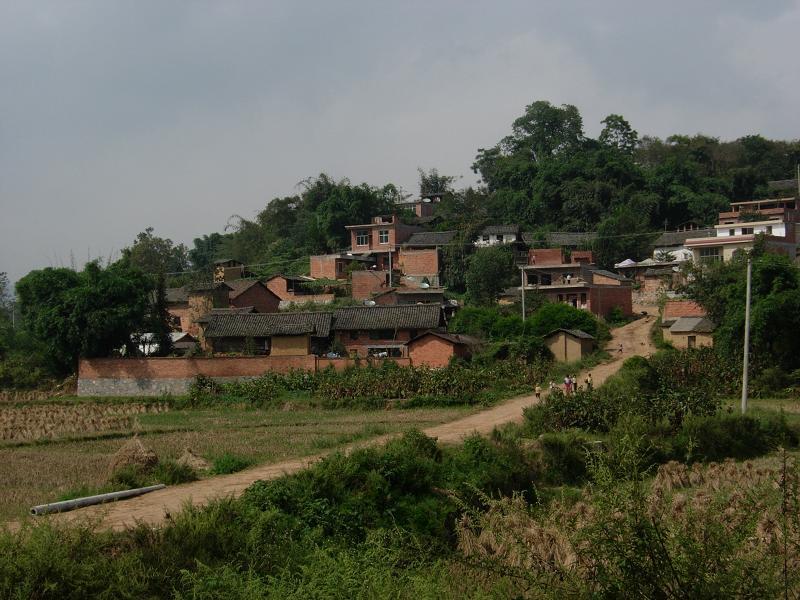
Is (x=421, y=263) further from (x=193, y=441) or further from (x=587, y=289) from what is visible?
(x=193, y=441)

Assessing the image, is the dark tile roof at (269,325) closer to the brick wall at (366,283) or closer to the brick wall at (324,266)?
the brick wall at (366,283)

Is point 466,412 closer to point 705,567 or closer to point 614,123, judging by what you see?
point 705,567

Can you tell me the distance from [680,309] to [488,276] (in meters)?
12.2

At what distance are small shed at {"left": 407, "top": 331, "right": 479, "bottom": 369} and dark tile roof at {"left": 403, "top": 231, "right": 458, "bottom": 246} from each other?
1916 centimetres

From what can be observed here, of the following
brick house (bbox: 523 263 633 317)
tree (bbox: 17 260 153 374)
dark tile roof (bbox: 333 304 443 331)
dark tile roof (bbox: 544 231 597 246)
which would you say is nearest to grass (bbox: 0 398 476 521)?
tree (bbox: 17 260 153 374)

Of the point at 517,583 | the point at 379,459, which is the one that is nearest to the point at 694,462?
the point at 379,459

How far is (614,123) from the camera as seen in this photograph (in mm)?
76625

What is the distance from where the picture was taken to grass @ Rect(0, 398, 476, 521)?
610 inches

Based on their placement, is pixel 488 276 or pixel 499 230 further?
pixel 499 230

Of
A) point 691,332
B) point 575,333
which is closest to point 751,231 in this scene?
point 691,332

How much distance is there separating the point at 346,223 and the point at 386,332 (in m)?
24.9

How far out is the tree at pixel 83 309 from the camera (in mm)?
37344

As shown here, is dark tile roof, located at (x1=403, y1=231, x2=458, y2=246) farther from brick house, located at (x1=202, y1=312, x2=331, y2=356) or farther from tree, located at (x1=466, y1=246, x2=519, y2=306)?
brick house, located at (x1=202, y1=312, x2=331, y2=356)

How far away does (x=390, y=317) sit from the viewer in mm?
39938
